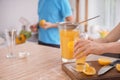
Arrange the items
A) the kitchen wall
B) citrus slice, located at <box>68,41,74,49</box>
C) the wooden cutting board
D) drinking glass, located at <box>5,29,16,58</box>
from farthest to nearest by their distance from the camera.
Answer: the kitchen wall → drinking glass, located at <box>5,29,16,58</box> → citrus slice, located at <box>68,41,74,49</box> → the wooden cutting board

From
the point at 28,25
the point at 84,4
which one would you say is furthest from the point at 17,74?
the point at 84,4

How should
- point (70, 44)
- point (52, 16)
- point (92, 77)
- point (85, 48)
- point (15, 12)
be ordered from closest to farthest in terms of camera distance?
point (92, 77) < point (85, 48) < point (70, 44) < point (52, 16) < point (15, 12)

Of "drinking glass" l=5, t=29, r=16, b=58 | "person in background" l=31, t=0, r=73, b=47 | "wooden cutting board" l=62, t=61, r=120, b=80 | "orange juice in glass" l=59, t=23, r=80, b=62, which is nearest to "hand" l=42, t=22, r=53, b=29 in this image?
"person in background" l=31, t=0, r=73, b=47

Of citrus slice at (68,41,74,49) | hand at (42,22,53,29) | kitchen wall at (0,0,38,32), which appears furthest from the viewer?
kitchen wall at (0,0,38,32)

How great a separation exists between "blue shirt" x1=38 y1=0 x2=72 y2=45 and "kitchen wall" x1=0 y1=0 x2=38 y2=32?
76 centimetres

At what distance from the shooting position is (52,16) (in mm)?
2475

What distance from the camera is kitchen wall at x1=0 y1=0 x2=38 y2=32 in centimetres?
313

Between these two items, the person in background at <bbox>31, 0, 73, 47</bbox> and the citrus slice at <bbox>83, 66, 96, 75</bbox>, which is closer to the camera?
the citrus slice at <bbox>83, 66, 96, 75</bbox>

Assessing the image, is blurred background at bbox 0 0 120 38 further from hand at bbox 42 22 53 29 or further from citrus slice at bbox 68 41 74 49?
citrus slice at bbox 68 41 74 49

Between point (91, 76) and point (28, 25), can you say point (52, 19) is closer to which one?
point (28, 25)

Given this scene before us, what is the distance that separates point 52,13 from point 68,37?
1.22 m

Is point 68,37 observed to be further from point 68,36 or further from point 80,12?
point 80,12

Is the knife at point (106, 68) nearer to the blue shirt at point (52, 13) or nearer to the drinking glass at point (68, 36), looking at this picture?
the drinking glass at point (68, 36)

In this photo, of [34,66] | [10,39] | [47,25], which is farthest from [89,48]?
[47,25]
